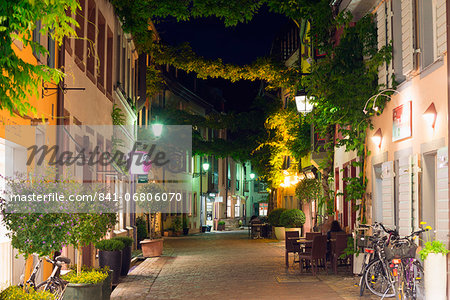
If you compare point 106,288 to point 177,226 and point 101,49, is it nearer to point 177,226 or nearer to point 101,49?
point 101,49

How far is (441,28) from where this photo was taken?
10.2m

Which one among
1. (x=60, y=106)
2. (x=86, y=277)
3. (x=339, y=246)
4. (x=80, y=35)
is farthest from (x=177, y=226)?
(x=86, y=277)

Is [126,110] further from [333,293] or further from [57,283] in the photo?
[57,283]

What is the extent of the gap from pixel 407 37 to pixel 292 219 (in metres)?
19.5

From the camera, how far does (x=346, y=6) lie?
1560cm

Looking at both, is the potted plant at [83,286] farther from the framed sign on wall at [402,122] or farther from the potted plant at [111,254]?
the framed sign on wall at [402,122]

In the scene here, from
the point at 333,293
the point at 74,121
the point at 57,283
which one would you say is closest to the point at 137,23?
the point at 74,121

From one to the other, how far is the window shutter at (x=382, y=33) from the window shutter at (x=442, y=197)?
365 centimetres

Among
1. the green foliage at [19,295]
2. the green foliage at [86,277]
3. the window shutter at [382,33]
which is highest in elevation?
the window shutter at [382,33]

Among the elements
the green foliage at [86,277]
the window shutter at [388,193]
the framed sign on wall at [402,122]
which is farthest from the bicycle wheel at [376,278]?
the green foliage at [86,277]

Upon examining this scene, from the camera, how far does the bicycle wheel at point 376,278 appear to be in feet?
37.0

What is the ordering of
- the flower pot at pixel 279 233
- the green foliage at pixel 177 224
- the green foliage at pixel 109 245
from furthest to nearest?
1. the green foliage at pixel 177 224
2. the flower pot at pixel 279 233
3. the green foliage at pixel 109 245

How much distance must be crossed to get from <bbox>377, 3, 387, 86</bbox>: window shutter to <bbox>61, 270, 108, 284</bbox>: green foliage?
7.12 metres

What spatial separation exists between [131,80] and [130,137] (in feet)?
7.69
